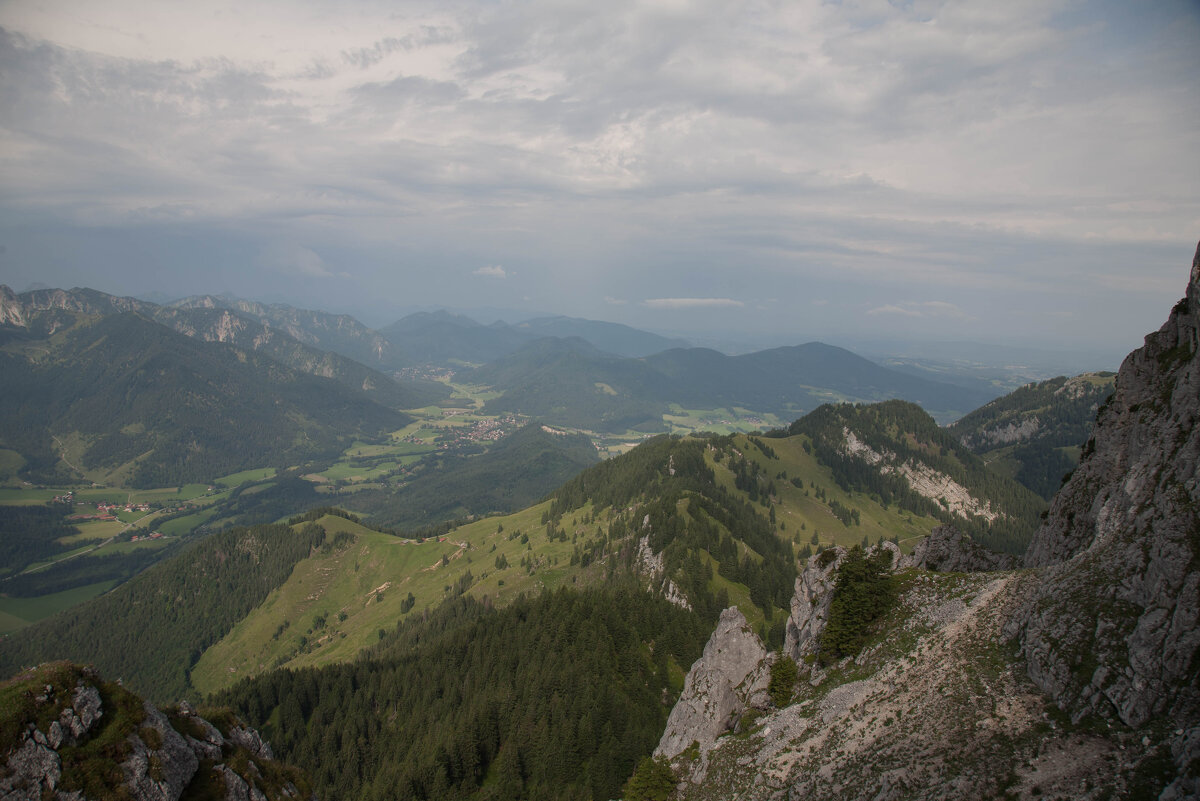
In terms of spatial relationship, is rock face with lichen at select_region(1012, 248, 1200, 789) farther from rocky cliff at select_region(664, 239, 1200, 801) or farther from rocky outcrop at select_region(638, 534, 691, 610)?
rocky outcrop at select_region(638, 534, 691, 610)

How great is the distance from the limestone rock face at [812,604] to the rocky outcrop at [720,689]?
14.2 feet

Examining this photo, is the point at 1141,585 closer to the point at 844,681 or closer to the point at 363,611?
the point at 844,681

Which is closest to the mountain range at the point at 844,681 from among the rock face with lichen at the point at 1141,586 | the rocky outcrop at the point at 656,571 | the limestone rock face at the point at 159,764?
the rock face with lichen at the point at 1141,586

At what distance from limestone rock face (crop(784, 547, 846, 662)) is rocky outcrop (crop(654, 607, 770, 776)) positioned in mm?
4337

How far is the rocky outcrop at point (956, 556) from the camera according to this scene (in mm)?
65812

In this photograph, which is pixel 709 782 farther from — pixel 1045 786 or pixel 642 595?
pixel 642 595

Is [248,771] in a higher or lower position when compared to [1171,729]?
lower

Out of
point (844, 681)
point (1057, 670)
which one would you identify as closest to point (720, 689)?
point (844, 681)

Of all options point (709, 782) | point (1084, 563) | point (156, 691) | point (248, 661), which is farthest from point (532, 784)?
point (156, 691)

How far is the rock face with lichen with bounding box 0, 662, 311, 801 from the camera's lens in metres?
28.7

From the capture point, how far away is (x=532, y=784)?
7294 cm

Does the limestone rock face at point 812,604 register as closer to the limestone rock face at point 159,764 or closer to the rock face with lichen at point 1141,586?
the rock face with lichen at point 1141,586

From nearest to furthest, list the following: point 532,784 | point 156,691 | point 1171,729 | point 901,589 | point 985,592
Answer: point 1171,729
point 985,592
point 901,589
point 532,784
point 156,691

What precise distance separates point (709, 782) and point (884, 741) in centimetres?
1765
